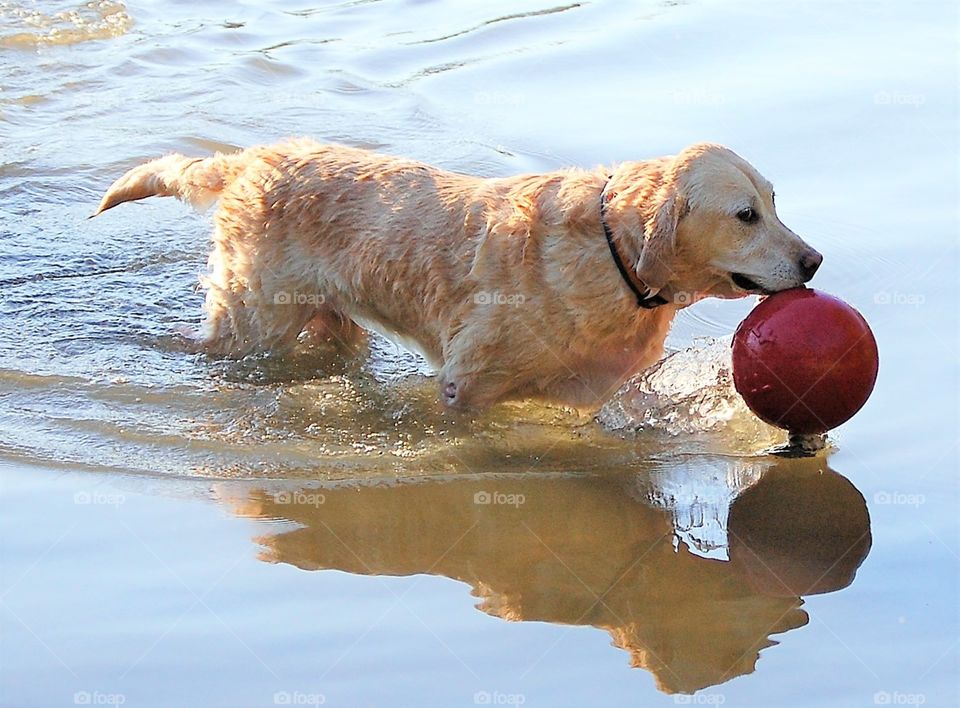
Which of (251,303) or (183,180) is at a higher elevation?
(183,180)

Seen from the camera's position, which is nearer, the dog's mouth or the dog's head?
the dog's head

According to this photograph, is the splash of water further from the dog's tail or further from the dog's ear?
the dog's tail

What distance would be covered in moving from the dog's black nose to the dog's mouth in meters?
0.16

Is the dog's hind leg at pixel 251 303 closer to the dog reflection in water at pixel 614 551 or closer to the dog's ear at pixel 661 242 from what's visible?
the dog reflection in water at pixel 614 551

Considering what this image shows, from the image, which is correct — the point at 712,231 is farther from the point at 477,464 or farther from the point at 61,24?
the point at 61,24

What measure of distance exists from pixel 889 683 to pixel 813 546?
0.87 metres

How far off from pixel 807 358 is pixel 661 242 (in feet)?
2.33

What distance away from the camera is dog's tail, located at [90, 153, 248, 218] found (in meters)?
6.81

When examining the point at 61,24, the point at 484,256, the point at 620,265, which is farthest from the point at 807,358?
the point at 61,24

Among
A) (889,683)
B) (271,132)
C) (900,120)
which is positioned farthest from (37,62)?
(889,683)

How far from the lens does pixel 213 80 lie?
11.1 meters

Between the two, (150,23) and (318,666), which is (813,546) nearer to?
(318,666)

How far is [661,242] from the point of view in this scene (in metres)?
5.15

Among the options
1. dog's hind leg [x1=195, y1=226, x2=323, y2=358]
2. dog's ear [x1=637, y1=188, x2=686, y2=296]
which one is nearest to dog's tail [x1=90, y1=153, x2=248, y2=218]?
dog's hind leg [x1=195, y1=226, x2=323, y2=358]
